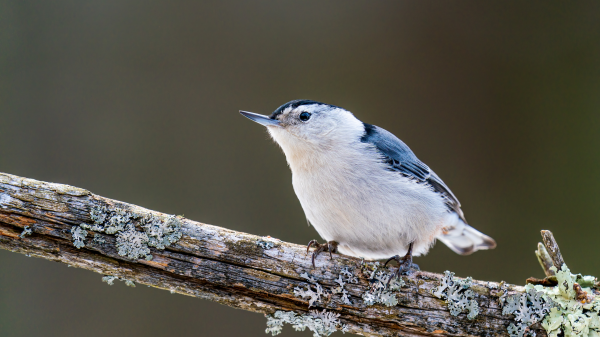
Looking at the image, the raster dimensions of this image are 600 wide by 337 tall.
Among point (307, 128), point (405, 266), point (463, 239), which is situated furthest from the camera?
point (463, 239)

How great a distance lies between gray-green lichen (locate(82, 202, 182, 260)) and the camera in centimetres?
150

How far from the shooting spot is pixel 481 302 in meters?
1.56

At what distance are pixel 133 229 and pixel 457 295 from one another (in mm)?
1215

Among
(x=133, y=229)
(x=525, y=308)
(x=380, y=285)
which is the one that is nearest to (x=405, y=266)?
(x=380, y=285)

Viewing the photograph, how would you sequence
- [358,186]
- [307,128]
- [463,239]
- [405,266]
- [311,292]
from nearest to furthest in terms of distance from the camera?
1. [311,292]
2. [405,266]
3. [358,186]
4. [307,128]
5. [463,239]

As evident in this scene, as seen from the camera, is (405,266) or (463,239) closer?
(405,266)

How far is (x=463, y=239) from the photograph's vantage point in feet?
8.00

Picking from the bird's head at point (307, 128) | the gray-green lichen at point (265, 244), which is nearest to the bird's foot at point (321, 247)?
the gray-green lichen at point (265, 244)

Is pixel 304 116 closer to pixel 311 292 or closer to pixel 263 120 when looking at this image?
pixel 263 120

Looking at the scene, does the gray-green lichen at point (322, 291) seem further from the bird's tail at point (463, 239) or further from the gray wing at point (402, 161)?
the bird's tail at point (463, 239)

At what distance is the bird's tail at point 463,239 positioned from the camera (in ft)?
7.62

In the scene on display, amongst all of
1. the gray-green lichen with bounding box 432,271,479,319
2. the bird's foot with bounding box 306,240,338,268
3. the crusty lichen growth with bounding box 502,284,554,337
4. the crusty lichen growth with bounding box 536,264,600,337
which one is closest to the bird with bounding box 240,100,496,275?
the bird's foot with bounding box 306,240,338,268

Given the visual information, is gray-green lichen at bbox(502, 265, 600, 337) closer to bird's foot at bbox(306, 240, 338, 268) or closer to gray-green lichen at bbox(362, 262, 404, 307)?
gray-green lichen at bbox(362, 262, 404, 307)

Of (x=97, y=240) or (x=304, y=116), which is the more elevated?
(x=304, y=116)
